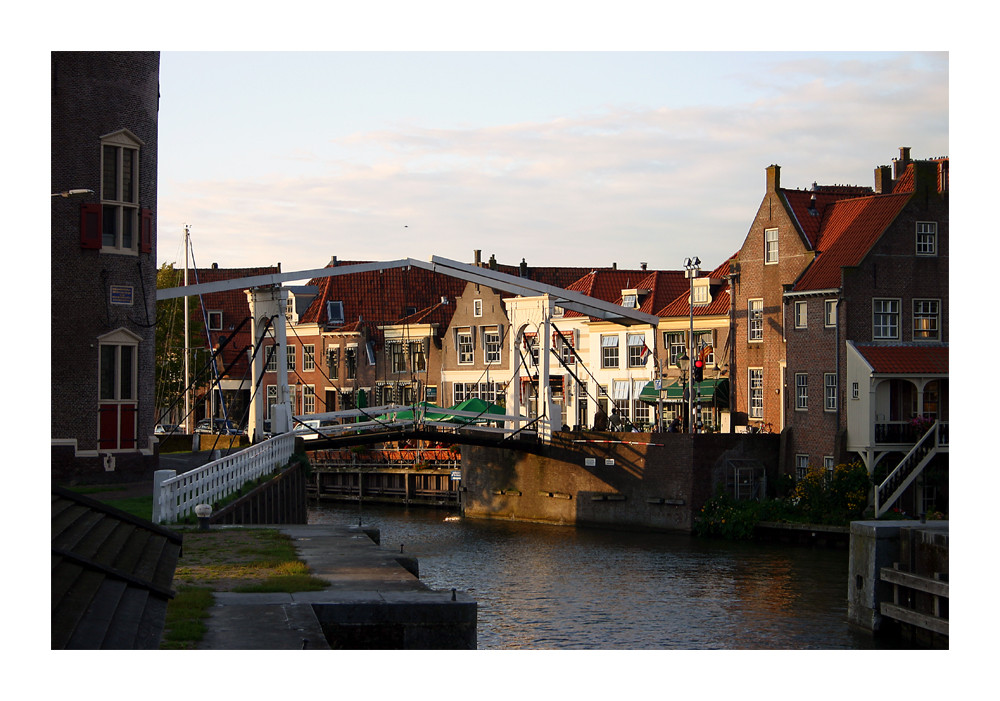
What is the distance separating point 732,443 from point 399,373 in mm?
26321

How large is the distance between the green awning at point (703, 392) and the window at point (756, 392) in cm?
185

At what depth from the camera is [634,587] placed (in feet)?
99.8

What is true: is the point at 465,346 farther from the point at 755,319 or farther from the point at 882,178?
the point at 882,178

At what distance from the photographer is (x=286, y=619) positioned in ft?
47.0

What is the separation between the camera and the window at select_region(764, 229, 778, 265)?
4381 cm

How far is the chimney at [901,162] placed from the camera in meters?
48.6

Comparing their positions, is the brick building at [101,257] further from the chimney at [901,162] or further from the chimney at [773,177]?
the chimney at [901,162]

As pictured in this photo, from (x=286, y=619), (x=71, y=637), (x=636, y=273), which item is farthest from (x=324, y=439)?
(x=71, y=637)

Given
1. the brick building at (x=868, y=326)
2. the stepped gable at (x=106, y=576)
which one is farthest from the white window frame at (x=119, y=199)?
the brick building at (x=868, y=326)

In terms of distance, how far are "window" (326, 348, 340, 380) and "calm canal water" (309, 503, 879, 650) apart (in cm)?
2419

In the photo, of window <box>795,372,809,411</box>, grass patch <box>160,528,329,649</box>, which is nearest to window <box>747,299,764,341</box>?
window <box>795,372,809,411</box>

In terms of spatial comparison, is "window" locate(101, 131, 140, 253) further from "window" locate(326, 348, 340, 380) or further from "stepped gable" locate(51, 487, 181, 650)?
"window" locate(326, 348, 340, 380)

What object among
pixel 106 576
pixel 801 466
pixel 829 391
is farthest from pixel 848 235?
pixel 106 576

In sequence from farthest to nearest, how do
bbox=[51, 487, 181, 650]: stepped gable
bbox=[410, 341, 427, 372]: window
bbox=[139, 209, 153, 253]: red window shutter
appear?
1. bbox=[410, 341, 427, 372]: window
2. bbox=[139, 209, 153, 253]: red window shutter
3. bbox=[51, 487, 181, 650]: stepped gable
